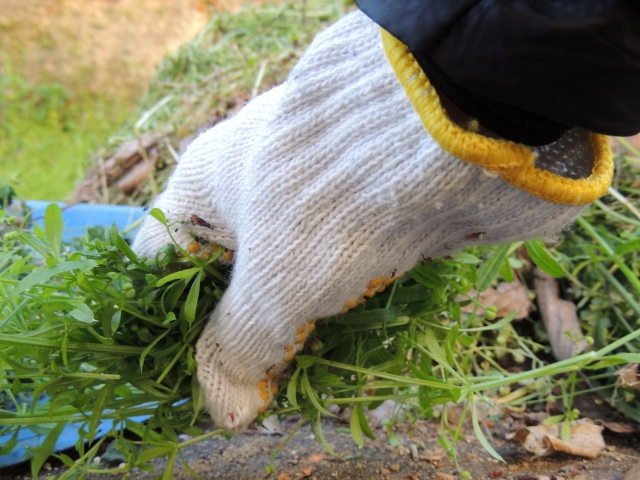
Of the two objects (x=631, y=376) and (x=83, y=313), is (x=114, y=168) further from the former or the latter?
(x=631, y=376)

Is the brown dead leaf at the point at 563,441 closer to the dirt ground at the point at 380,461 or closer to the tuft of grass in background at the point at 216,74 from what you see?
the dirt ground at the point at 380,461

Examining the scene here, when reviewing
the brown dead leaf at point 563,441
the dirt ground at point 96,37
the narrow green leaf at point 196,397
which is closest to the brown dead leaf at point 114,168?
the narrow green leaf at point 196,397

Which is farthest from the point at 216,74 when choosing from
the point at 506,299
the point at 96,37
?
the point at 96,37

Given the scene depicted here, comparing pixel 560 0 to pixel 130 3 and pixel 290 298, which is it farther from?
pixel 130 3

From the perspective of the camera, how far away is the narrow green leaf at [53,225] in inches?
31.6

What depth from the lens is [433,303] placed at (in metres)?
0.88

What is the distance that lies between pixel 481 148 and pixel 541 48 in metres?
0.10

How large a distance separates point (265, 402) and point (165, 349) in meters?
0.16

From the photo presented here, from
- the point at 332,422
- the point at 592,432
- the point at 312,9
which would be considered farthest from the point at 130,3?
the point at 592,432

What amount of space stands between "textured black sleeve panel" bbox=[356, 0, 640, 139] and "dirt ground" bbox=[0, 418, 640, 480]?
606 mm

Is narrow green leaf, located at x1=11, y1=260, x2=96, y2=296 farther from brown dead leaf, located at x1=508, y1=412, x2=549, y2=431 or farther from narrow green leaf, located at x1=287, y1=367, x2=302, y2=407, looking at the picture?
brown dead leaf, located at x1=508, y1=412, x2=549, y2=431

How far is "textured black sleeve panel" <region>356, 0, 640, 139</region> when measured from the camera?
0.45 m

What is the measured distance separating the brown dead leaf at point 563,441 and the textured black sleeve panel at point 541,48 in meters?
0.62

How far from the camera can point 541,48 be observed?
1.52ft
